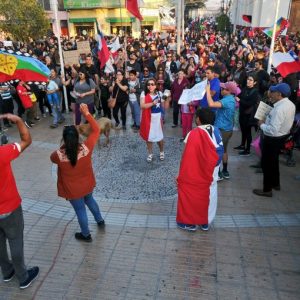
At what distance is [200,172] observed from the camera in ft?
14.2

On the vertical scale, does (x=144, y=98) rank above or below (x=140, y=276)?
above

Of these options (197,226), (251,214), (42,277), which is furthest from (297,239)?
(42,277)

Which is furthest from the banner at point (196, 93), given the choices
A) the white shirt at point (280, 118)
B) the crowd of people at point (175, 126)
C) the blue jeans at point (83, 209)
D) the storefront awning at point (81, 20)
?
the storefront awning at point (81, 20)

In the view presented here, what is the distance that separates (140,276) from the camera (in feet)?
12.7

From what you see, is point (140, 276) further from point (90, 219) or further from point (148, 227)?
point (90, 219)

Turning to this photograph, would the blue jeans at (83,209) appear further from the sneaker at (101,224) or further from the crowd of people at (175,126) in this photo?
the sneaker at (101,224)

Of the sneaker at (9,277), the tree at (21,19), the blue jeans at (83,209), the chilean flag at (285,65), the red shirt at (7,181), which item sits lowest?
the sneaker at (9,277)

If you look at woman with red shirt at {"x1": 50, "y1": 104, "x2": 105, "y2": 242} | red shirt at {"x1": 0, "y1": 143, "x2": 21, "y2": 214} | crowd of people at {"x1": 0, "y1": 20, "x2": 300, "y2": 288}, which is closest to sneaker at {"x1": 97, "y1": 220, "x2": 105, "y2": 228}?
crowd of people at {"x1": 0, "y1": 20, "x2": 300, "y2": 288}

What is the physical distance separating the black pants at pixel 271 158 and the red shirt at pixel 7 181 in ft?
12.6

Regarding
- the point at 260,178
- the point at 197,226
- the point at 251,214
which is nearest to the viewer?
the point at 197,226

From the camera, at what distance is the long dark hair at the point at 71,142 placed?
3.72 m

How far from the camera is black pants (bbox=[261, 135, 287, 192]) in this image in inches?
211

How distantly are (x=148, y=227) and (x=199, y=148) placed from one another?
4.72ft

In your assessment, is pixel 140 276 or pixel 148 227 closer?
pixel 140 276
